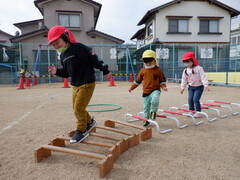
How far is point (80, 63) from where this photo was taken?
269cm

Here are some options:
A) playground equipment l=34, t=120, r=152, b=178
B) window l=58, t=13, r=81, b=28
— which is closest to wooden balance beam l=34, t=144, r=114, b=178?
playground equipment l=34, t=120, r=152, b=178

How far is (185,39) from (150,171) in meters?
19.7

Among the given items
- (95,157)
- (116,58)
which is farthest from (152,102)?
(116,58)

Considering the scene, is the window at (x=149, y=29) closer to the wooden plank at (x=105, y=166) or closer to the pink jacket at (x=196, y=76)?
the pink jacket at (x=196, y=76)

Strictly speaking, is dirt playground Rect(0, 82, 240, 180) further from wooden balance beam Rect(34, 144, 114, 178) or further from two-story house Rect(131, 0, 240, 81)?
two-story house Rect(131, 0, 240, 81)

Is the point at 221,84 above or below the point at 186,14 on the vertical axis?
below

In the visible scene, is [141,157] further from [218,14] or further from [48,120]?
[218,14]

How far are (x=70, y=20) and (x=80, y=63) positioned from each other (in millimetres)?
17241

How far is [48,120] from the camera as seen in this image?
4.27 metres

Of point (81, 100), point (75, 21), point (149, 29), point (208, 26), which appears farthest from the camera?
point (149, 29)

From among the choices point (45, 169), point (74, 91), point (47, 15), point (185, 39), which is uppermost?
point (47, 15)

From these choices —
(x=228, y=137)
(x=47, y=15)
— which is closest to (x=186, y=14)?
(x=47, y=15)

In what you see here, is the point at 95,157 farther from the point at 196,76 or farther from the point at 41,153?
the point at 196,76

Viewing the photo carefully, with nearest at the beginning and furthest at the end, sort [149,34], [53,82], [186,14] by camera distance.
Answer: [53,82] < [186,14] < [149,34]
